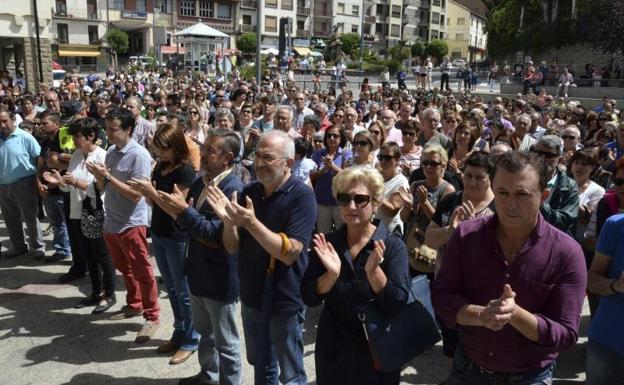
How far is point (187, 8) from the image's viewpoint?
65.4 m

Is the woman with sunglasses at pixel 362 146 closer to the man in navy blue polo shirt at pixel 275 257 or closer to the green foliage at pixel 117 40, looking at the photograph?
the man in navy blue polo shirt at pixel 275 257

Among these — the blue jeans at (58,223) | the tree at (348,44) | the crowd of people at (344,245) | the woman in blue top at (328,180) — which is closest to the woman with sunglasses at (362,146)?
the crowd of people at (344,245)

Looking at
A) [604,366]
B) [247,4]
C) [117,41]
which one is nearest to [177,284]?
[604,366]

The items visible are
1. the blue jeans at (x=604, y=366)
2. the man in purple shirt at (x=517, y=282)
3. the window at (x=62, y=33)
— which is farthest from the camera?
the window at (x=62, y=33)

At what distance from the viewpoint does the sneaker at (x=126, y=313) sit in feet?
16.7

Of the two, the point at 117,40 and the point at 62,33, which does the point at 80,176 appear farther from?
the point at 62,33

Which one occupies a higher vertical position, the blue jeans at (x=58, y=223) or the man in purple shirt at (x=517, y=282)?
the man in purple shirt at (x=517, y=282)

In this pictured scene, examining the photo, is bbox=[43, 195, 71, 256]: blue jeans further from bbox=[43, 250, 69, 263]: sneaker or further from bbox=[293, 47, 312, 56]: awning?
bbox=[293, 47, 312, 56]: awning

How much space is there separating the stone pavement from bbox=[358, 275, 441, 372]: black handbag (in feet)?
5.55

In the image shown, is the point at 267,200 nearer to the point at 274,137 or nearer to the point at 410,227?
the point at 274,137

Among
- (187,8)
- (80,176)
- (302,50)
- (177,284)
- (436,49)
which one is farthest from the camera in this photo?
(187,8)

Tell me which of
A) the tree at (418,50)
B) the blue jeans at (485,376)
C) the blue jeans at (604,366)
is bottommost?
the blue jeans at (604,366)

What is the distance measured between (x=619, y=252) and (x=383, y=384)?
55.8 inches

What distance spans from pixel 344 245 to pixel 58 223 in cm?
536
